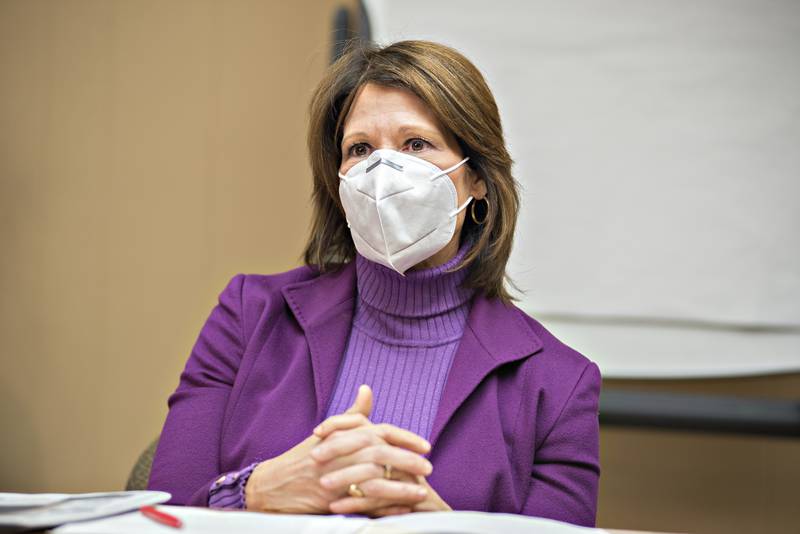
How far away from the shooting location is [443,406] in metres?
1.30

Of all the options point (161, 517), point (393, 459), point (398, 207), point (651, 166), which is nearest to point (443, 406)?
point (393, 459)

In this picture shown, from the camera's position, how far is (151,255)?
2.48 m

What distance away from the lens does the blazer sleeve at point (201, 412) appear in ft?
4.04

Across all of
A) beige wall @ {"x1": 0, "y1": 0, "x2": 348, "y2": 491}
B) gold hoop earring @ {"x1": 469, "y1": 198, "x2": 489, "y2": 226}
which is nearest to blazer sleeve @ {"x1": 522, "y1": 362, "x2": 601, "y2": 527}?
gold hoop earring @ {"x1": 469, "y1": 198, "x2": 489, "y2": 226}

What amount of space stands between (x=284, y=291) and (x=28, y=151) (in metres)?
1.45

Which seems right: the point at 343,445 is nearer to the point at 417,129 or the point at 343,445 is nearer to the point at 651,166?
the point at 417,129

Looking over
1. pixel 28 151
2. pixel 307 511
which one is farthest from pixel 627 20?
pixel 28 151

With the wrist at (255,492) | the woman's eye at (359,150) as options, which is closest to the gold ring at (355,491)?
the wrist at (255,492)

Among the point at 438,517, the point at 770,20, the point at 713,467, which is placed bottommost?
the point at 713,467

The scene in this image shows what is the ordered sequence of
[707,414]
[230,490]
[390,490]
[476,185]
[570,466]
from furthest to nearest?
[707,414] < [476,185] < [570,466] < [230,490] < [390,490]

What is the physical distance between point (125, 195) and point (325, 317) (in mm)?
1313

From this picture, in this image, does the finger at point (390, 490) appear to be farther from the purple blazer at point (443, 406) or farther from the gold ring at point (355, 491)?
the purple blazer at point (443, 406)

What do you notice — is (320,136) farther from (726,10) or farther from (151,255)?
(726,10)

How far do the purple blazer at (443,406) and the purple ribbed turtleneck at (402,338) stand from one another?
4cm
